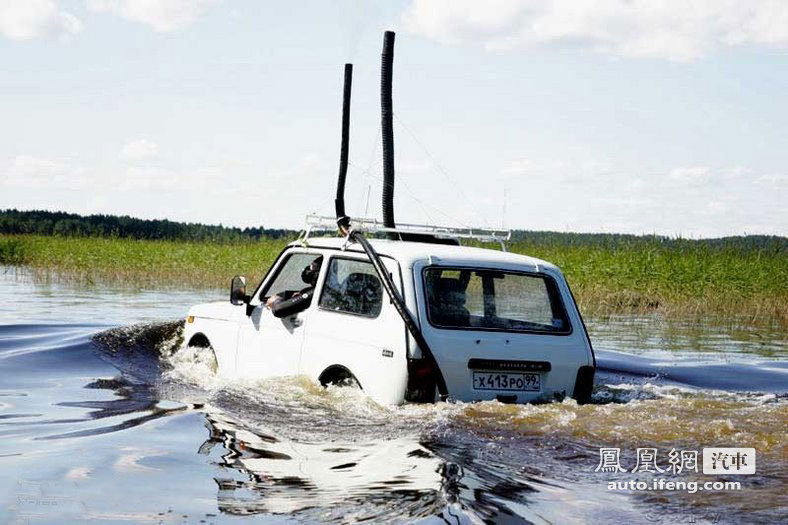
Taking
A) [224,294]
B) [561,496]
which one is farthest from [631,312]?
[561,496]

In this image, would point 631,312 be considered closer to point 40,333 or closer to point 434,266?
point 40,333

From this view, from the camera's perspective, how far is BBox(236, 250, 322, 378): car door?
→ 9077mm

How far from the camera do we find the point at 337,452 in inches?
286

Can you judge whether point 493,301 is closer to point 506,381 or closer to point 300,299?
point 506,381

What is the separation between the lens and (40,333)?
53.6 feet

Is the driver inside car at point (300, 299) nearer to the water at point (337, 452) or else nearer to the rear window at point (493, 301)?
the water at point (337, 452)

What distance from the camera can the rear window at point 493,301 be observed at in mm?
8234

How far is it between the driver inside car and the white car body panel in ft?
0.24

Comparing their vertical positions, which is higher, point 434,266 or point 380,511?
point 434,266

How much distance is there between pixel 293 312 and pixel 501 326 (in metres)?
1.85

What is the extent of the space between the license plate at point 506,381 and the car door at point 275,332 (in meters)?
1.70

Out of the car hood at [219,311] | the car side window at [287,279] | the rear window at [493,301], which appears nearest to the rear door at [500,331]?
the rear window at [493,301]

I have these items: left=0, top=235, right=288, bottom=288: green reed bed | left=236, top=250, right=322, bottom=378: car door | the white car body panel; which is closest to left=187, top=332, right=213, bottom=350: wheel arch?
left=236, top=250, right=322, bottom=378: car door

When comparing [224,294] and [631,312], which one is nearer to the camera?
[631,312]
